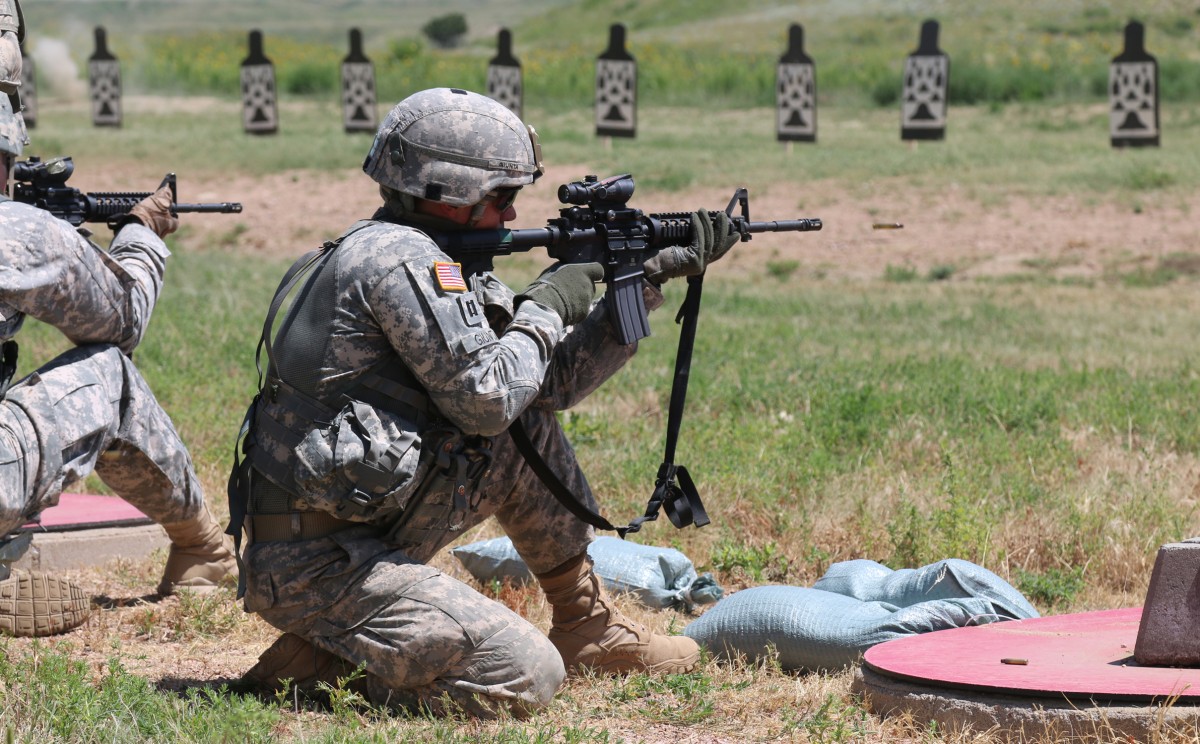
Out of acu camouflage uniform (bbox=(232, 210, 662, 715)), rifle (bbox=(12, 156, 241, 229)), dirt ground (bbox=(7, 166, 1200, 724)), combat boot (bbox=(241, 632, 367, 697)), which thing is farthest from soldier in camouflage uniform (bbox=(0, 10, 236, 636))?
dirt ground (bbox=(7, 166, 1200, 724))

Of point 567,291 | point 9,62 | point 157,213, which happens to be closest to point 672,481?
point 567,291

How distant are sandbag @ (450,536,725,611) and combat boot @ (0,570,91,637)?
137cm

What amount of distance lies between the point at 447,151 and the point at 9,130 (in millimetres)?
1383

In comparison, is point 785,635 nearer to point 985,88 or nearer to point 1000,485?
point 1000,485

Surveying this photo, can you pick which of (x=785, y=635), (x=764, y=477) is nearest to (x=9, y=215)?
(x=785, y=635)

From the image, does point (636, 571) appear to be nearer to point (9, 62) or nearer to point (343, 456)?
point (343, 456)

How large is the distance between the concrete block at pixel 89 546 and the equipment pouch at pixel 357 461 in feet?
6.61

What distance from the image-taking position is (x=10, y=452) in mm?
4184

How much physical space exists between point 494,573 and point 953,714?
2.06m

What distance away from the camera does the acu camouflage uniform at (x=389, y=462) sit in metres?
3.96

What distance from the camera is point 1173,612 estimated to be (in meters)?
3.91

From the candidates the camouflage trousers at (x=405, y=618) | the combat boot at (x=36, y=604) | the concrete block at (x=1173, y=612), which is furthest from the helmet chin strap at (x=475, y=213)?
the concrete block at (x=1173, y=612)

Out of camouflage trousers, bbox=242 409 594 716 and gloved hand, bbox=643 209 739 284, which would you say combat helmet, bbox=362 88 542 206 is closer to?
gloved hand, bbox=643 209 739 284

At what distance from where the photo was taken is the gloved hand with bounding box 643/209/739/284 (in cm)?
461
